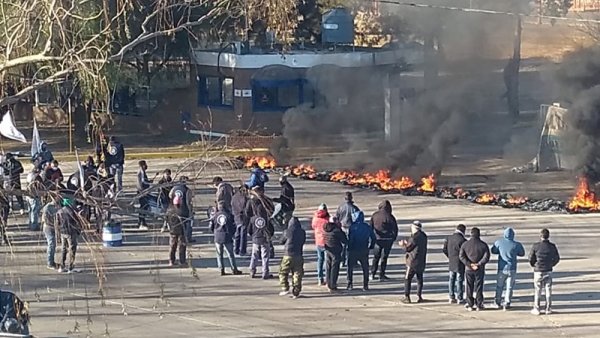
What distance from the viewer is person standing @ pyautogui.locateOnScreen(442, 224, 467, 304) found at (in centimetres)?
1645

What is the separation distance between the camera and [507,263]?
16328 mm

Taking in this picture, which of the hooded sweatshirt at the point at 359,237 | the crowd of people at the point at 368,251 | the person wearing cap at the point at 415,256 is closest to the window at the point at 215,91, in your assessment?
the crowd of people at the point at 368,251

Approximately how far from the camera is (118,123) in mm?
41656

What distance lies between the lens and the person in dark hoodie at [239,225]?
63.0 feet

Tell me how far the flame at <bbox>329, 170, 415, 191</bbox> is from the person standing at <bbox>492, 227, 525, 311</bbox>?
1124cm

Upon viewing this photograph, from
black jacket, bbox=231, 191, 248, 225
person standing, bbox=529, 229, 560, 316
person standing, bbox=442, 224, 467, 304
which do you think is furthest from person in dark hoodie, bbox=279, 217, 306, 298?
person standing, bbox=529, 229, 560, 316

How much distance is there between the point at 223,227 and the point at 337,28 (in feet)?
82.5

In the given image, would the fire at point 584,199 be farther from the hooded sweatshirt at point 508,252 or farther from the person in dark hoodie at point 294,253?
the person in dark hoodie at point 294,253

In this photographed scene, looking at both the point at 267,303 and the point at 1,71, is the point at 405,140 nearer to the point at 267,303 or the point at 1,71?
the point at 267,303

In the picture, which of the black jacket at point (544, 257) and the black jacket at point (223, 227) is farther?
the black jacket at point (223, 227)

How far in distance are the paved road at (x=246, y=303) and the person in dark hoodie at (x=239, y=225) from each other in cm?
30

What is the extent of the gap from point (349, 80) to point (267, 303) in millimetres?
20967

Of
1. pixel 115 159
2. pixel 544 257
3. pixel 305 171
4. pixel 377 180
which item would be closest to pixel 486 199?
pixel 377 180

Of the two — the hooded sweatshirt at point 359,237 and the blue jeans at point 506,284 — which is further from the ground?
the hooded sweatshirt at point 359,237
